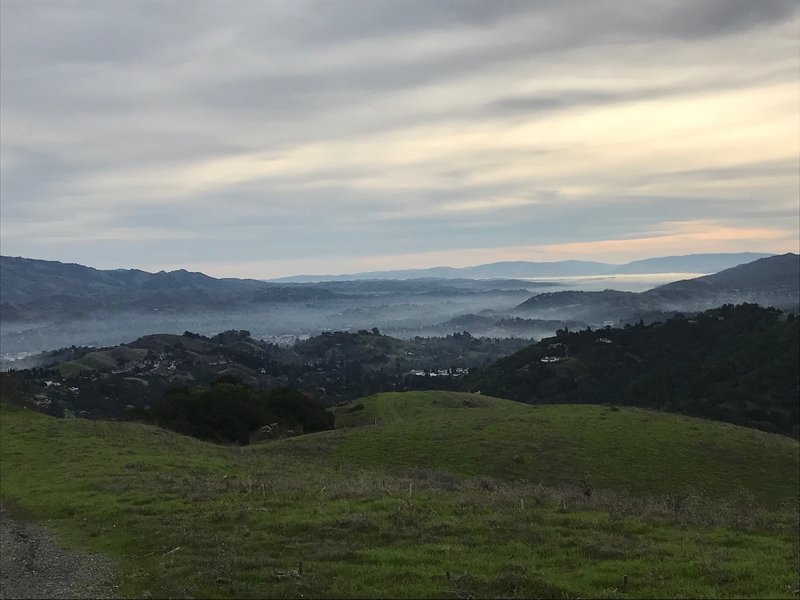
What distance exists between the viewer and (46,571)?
45.5 feet

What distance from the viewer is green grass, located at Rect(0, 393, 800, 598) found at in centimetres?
1216

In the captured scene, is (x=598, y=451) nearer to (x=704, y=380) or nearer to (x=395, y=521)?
(x=395, y=521)

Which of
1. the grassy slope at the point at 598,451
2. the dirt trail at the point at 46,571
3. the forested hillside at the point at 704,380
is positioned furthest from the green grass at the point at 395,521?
the forested hillside at the point at 704,380

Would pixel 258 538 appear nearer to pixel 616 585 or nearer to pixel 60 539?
pixel 60 539

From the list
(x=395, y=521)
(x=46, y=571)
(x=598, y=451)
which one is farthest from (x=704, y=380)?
(x=46, y=571)

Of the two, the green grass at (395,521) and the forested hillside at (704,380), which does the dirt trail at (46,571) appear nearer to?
the green grass at (395,521)

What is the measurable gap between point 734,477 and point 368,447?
72.1 feet

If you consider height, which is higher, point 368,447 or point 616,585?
point 616,585

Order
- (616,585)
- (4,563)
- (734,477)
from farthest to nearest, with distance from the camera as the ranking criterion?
(734,477) < (4,563) < (616,585)

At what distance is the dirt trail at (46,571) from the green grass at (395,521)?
0.53 meters

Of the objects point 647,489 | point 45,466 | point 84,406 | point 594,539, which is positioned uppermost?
point 594,539

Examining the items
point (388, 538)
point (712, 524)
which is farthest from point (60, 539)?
point (712, 524)

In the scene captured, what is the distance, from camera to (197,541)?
15.1 m

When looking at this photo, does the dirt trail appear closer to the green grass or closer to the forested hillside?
the green grass
